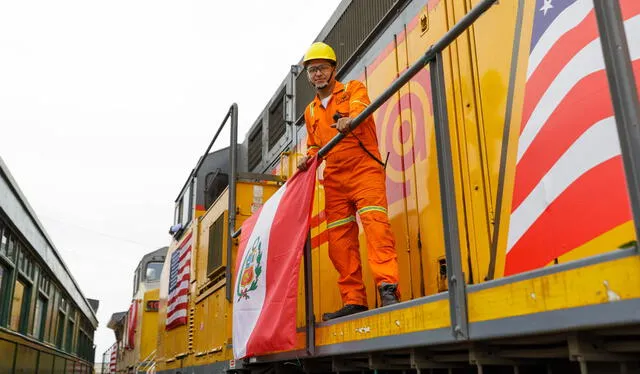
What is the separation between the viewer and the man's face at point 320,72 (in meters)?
3.41

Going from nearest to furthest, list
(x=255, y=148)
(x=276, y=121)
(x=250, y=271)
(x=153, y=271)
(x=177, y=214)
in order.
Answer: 1. (x=250, y=271)
2. (x=276, y=121)
3. (x=255, y=148)
4. (x=177, y=214)
5. (x=153, y=271)

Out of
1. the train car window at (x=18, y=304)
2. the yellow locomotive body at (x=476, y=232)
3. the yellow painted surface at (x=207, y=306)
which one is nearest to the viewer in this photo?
the yellow locomotive body at (x=476, y=232)

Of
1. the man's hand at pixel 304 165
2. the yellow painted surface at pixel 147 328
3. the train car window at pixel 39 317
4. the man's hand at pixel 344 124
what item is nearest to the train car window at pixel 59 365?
the train car window at pixel 39 317

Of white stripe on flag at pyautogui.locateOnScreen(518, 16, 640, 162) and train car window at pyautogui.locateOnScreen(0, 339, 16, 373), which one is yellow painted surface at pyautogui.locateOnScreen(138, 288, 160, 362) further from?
white stripe on flag at pyautogui.locateOnScreen(518, 16, 640, 162)

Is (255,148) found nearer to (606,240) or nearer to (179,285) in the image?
(179,285)

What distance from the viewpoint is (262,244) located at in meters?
3.51

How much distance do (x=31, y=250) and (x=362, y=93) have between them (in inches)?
252

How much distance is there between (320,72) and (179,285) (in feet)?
15.0

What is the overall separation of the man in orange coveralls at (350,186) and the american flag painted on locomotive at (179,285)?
158 inches

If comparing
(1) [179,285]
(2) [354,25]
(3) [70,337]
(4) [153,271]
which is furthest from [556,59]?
(4) [153,271]

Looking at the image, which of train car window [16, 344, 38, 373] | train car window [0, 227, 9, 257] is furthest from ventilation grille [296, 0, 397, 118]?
train car window [16, 344, 38, 373]

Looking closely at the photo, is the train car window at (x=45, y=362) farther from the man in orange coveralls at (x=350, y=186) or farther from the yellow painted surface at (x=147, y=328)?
the man in orange coveralls at (x=350, y=186)

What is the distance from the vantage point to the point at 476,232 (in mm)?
2484

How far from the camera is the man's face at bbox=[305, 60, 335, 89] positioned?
3.41m
